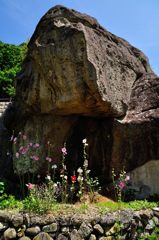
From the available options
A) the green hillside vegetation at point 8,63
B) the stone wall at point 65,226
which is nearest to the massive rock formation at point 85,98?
the stone wall at point 65,226

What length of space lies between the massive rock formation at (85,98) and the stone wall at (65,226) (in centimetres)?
224

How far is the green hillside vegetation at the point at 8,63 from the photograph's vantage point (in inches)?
1065

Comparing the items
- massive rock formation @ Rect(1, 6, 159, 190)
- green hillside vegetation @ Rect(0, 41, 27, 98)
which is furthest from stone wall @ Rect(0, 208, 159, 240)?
green hillside vegetation @ Rect(0, 41, 27, 98)

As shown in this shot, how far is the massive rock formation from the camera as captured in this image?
7.82m

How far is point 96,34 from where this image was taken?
28.3ft

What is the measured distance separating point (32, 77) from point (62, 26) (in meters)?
1.41

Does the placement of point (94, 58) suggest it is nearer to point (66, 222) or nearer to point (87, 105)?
Answer: point (87, 105)

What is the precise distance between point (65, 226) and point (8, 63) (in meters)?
25.9

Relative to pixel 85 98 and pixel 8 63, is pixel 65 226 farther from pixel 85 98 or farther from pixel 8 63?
pixel 8 63

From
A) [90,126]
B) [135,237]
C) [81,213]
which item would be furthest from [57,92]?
[135,237]

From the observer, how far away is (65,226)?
610 cm

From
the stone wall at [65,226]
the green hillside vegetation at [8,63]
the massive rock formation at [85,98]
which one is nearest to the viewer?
the stone wall at [65,226]

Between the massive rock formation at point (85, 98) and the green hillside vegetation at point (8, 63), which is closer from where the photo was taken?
the massive rock formation at point (85, 98)

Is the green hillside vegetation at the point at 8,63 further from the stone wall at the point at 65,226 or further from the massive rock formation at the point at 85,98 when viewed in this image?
the stone wall at the point at 65,226
